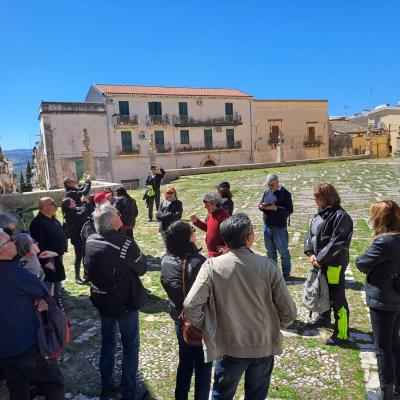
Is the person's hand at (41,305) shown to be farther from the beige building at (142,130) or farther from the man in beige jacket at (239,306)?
the beige building at (142,130)

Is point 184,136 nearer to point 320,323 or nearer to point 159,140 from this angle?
point 159,140

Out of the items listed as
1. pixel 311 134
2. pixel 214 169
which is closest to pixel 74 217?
pixel 214 169

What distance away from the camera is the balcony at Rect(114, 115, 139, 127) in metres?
34.1

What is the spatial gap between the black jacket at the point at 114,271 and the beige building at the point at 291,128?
3912 centimetres

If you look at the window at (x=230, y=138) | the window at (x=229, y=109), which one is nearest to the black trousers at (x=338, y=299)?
the window at (x=230, y=138)

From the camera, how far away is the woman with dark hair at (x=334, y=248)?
12.3ft

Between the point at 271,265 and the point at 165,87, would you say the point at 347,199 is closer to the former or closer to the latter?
the point at 271,265

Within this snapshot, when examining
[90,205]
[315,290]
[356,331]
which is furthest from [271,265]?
[90,205]

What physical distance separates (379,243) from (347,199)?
10382 millimetres

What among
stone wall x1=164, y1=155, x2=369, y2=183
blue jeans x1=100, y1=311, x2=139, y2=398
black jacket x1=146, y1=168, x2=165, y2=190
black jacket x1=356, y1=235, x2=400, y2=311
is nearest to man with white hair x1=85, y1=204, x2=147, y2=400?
blue jeans x1=100, y1=311, x2=139, y2=398

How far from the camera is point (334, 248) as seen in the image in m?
3.71

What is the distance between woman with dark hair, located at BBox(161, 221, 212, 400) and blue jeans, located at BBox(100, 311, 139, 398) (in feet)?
1.68

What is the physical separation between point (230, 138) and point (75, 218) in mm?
35118

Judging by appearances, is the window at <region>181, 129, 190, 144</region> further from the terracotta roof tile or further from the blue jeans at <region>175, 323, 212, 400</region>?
the blue jeans at <region>175, 323, 212, 400</region>
